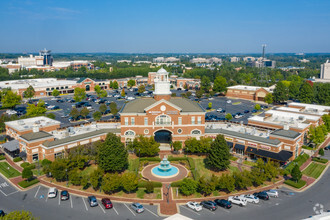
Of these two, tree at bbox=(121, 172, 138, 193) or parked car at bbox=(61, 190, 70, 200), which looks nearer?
parked car at bbox=(61, 190, 70, 200)

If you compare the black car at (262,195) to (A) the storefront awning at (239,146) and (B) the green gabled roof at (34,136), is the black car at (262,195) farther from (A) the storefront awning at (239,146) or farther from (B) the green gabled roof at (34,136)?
(B) the green gabled roof at (34,136)

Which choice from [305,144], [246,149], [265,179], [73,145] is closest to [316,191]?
[265,179]

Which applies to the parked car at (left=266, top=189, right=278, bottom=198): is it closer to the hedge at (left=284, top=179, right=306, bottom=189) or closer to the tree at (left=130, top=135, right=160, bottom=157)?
the hedge at (left=284, top=179, right=306, bottom=189)

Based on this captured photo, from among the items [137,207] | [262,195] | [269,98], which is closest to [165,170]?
[137,207]

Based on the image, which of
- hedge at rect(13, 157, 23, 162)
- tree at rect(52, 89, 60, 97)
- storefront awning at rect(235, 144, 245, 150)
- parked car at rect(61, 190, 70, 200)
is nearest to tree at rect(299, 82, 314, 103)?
storefront awning at rect(235, 144, 245, 150)

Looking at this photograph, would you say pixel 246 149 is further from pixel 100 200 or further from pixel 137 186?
pixel 100 200

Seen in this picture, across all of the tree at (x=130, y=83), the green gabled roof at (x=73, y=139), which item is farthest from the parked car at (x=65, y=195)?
the tree at (x=130, y=83)
